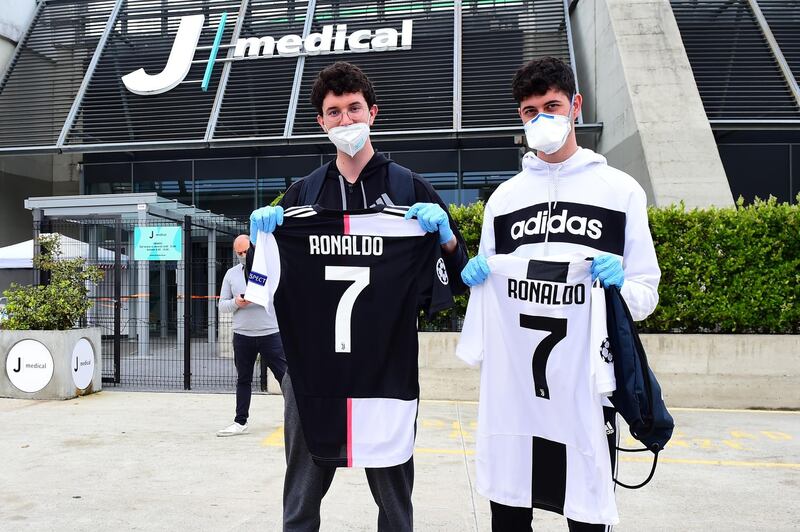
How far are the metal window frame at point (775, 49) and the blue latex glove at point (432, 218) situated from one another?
1265cm

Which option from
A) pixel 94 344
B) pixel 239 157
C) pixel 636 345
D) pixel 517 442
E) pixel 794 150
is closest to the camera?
pixel 636 345

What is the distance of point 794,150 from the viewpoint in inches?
547

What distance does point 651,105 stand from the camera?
11250 mm

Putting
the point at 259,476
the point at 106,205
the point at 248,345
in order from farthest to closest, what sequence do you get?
the point at 106,205, the point at 248,345, the point at 259,476

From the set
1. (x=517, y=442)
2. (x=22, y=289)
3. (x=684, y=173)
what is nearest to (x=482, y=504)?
(x=517, y=442)

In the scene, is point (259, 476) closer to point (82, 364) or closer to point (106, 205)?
point (82, 364)

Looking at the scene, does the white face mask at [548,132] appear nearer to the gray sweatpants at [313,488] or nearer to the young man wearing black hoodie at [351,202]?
the young man wearing black hoodie at [351,202]

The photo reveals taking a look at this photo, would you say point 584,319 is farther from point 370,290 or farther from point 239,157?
point 239,157

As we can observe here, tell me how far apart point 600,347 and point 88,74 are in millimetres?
15978

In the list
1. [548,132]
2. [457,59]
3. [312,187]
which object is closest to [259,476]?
[312,187]

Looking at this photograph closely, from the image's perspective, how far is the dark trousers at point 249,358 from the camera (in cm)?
630

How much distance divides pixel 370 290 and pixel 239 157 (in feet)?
45.0

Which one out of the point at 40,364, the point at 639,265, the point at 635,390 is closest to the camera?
the point at 635,390

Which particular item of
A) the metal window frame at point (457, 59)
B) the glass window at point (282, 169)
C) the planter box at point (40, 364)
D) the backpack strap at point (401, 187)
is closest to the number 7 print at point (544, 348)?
the backpack strap at point (401, 187)
